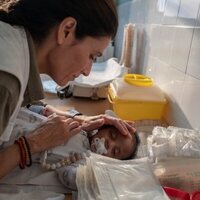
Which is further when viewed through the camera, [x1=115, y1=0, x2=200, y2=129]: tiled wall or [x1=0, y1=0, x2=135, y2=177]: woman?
[x1=115, y1=0, x2=200, y2=129]: tiled wall

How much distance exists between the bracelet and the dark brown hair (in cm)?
31

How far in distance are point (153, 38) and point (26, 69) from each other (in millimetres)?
1123

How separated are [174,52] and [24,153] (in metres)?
0.85

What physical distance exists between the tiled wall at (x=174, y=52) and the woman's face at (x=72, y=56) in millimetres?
493

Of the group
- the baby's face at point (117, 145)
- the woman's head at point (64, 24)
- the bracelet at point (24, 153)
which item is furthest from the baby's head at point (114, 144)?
the woman's head at point (64, 24)

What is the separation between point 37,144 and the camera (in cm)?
87

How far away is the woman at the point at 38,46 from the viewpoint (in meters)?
0.63

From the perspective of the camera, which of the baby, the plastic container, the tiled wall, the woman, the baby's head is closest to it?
the woman

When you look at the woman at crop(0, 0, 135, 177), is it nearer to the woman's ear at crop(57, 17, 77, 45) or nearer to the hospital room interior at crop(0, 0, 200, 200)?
the woman's ear at crop(57, 17, 77, 45)

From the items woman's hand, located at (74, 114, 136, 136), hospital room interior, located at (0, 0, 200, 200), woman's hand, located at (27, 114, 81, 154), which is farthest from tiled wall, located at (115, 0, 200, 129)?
woman's hand, located at (27, 114, 81, 154)

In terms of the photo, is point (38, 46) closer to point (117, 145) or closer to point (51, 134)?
point (51, 134)

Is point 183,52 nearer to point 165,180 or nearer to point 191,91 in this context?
point 191,91

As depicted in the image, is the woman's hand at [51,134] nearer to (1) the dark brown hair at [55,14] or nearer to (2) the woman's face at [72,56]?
(2) the woman's face at [72,56]

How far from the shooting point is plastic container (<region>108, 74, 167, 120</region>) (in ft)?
4.37
